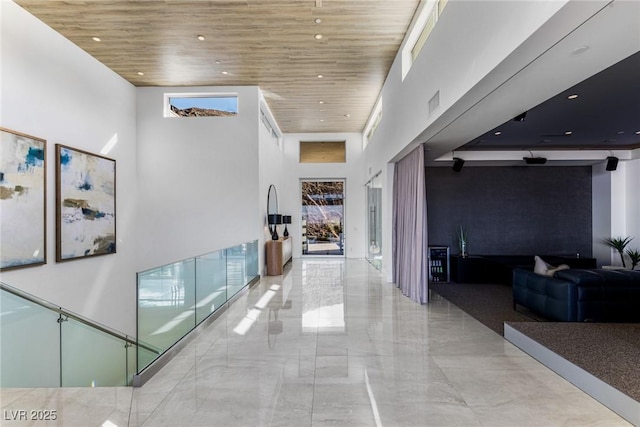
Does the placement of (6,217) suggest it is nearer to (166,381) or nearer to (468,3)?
(166,381)

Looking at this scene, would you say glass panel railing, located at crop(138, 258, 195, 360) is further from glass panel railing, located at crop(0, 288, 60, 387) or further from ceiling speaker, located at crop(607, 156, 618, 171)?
ceiling speaker, located at crop(607, 156, 618, 171)

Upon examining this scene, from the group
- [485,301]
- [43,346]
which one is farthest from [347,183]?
[43,346]

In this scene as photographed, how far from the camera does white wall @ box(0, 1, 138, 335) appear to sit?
15.8ft

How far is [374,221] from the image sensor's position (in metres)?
10.4

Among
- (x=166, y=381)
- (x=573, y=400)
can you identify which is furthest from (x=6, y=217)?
(x=573, y=400)

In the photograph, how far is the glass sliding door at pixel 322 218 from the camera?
41.1ft

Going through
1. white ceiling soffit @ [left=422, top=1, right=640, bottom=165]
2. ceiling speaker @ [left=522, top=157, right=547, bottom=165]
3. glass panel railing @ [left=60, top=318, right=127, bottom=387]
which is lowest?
glass panel railing @ [left=60, top=318, right=127, bottom=387]

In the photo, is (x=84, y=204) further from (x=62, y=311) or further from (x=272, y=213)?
(x=272, y=213)

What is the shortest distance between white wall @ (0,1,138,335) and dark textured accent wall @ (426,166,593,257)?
26.2 ft

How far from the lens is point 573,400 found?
2.71 meters

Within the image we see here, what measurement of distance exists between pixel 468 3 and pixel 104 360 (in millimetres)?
5712

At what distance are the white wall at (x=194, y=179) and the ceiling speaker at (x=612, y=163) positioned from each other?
880 centimetres

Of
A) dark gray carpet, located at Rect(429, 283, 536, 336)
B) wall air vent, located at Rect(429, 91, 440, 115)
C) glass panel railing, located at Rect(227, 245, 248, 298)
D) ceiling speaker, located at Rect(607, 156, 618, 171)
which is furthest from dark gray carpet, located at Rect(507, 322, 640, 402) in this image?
ceiling speaker, located at Rect(607, 156, 618, 171)

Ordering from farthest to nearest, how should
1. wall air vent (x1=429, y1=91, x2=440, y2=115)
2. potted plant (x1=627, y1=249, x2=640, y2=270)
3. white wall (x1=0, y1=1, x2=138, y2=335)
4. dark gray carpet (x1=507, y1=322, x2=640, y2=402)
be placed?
potted plant (x1=627, y1=249, x2=640, y2=270), white wall (x1=0, y1=1, x2=138, y2=335), wall air vent (x1=429, y1=91, x2=440, y2=115), dark gray carpet (x1=507, y1=322, x2=640, y2=402)
